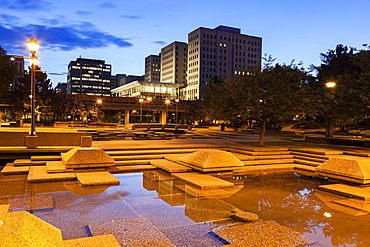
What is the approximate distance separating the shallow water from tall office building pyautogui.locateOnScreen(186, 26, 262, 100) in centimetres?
13703

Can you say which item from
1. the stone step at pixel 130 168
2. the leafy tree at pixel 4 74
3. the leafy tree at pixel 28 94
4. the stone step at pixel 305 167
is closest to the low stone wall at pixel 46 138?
the stone step at pixel 130 168

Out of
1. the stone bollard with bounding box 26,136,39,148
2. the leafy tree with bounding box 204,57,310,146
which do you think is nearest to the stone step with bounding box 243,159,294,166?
the leafy tree with bounding box 204,57,310,146

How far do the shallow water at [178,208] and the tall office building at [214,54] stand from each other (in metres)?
137

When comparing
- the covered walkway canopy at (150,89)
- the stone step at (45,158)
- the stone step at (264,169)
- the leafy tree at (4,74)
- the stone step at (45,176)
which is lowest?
the stone step at (264,169)

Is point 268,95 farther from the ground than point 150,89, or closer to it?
closer to it

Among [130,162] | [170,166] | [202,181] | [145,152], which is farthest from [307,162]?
[130,162]

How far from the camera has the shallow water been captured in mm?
6075

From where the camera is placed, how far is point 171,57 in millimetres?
173875

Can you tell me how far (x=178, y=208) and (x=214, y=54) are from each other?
149 metres

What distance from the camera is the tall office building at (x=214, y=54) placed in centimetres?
14925

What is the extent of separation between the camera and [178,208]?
25.2 ft

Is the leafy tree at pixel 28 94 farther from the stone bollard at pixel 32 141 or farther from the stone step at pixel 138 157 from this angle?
the stone step at pixel 138 157

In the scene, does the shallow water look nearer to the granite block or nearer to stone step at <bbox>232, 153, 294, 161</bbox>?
the granite block

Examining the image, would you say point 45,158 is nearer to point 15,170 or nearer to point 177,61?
point 15,170
